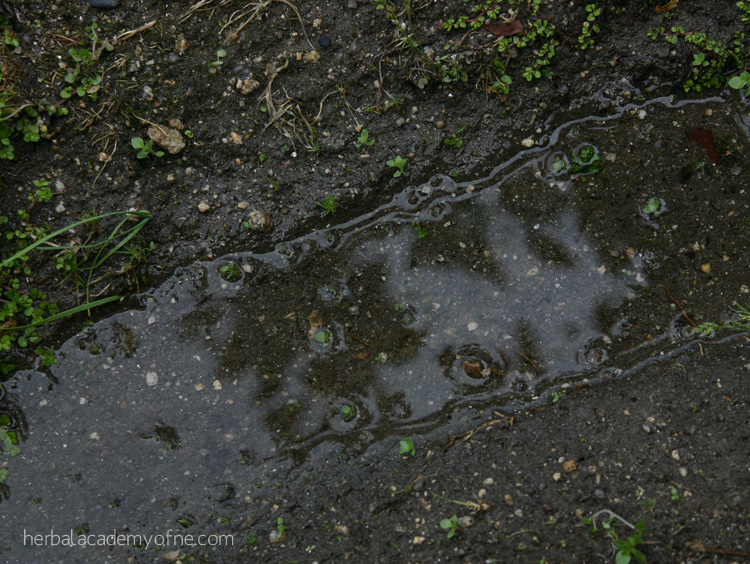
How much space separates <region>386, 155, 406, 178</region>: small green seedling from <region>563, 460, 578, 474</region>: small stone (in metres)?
1.74

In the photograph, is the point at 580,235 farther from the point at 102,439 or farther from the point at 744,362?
the point at 102,439

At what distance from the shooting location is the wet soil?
2623mm

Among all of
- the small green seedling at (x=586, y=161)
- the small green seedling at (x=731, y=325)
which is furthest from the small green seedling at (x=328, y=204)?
the small green seedling at (x=731, y=325)

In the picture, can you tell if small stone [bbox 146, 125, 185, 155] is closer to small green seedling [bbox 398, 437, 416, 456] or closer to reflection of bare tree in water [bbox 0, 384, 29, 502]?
reflection of bare tree in water [bbox 0, 384, 29, 502]

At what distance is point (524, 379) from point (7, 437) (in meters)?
2.76

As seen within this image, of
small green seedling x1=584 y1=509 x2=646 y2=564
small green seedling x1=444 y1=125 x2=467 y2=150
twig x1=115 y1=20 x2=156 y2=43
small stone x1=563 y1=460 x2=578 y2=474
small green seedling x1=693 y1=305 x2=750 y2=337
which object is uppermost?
twig x1=115 y1=20 x2=156 y2=43

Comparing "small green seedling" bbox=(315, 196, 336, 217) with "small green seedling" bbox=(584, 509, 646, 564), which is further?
"small green seedling" bbox=(315, 196, 336, 217)

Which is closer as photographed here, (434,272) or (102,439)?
(102,439)

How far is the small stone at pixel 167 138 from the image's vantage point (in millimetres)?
2855

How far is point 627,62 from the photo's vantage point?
10.2 feet

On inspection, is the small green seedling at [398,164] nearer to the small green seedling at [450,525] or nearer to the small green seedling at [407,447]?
the small green seedling at [407,447]

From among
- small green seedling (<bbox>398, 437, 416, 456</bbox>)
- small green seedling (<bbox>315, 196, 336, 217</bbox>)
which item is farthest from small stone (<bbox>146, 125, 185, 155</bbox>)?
small green seedling (<bbox>398, 437, 416, 456</bbox>)

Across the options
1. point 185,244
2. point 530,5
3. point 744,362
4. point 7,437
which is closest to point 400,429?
point 185,244

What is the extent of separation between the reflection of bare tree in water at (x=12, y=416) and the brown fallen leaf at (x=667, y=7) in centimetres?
413
